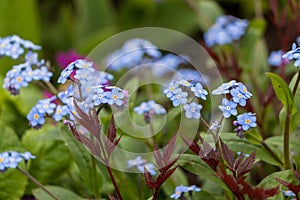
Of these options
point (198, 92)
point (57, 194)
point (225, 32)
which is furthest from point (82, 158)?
point (225, 32)

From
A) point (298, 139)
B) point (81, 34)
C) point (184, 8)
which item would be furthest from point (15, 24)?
point (298, 139)

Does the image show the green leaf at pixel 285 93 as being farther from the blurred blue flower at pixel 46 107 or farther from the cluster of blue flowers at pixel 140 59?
the cluster of blue flowers at pixel 140 59

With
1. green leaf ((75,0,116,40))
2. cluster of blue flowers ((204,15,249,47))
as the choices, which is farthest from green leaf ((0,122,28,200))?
green leaf ((75,0,116,40))

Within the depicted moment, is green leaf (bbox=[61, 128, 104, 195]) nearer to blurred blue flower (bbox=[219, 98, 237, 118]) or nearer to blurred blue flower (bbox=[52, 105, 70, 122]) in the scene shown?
blurred blue flower (bbox=[52, 105, 70, 122])

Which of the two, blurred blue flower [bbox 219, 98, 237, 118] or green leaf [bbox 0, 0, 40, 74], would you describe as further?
green leaf [bbox 0, 0, 40, 74]

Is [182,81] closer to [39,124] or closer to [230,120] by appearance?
[39,124]

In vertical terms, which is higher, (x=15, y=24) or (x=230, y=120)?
(x=15, y=24)
